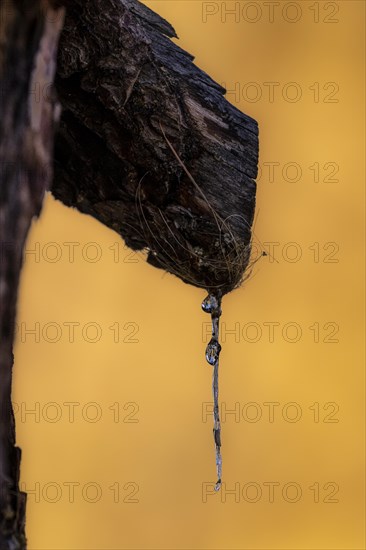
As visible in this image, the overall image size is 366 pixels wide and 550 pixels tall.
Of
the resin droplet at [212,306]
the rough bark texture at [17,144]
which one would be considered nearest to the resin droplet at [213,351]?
the resin droplet at [212,306]

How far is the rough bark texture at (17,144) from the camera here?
2.64 ft

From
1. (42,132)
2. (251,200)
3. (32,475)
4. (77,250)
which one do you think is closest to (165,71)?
(251,200)

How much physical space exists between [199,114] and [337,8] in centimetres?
156

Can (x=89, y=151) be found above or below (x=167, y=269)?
above

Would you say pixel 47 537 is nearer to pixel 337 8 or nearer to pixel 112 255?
pixel 112 255

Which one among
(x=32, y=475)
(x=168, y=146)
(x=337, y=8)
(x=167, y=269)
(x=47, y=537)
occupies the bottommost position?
(x=47, y=537)

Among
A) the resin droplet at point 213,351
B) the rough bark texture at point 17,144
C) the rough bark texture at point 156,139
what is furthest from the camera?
the resin droplet at point 213,351

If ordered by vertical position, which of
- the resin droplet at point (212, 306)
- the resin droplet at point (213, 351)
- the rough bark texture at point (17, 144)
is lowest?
the resin droplet at point (213, 351)

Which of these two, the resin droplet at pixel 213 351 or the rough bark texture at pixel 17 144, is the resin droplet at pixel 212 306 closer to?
the resin droplet at pixel 213 351

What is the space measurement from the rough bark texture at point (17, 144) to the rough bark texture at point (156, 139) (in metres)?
0.21

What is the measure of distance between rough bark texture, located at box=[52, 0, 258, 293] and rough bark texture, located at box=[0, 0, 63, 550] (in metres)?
0.21

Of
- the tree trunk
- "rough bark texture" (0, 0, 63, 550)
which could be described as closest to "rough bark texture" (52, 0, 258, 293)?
the tree trunk

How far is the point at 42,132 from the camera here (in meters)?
0.83

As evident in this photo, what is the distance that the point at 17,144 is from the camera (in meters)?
0.81
